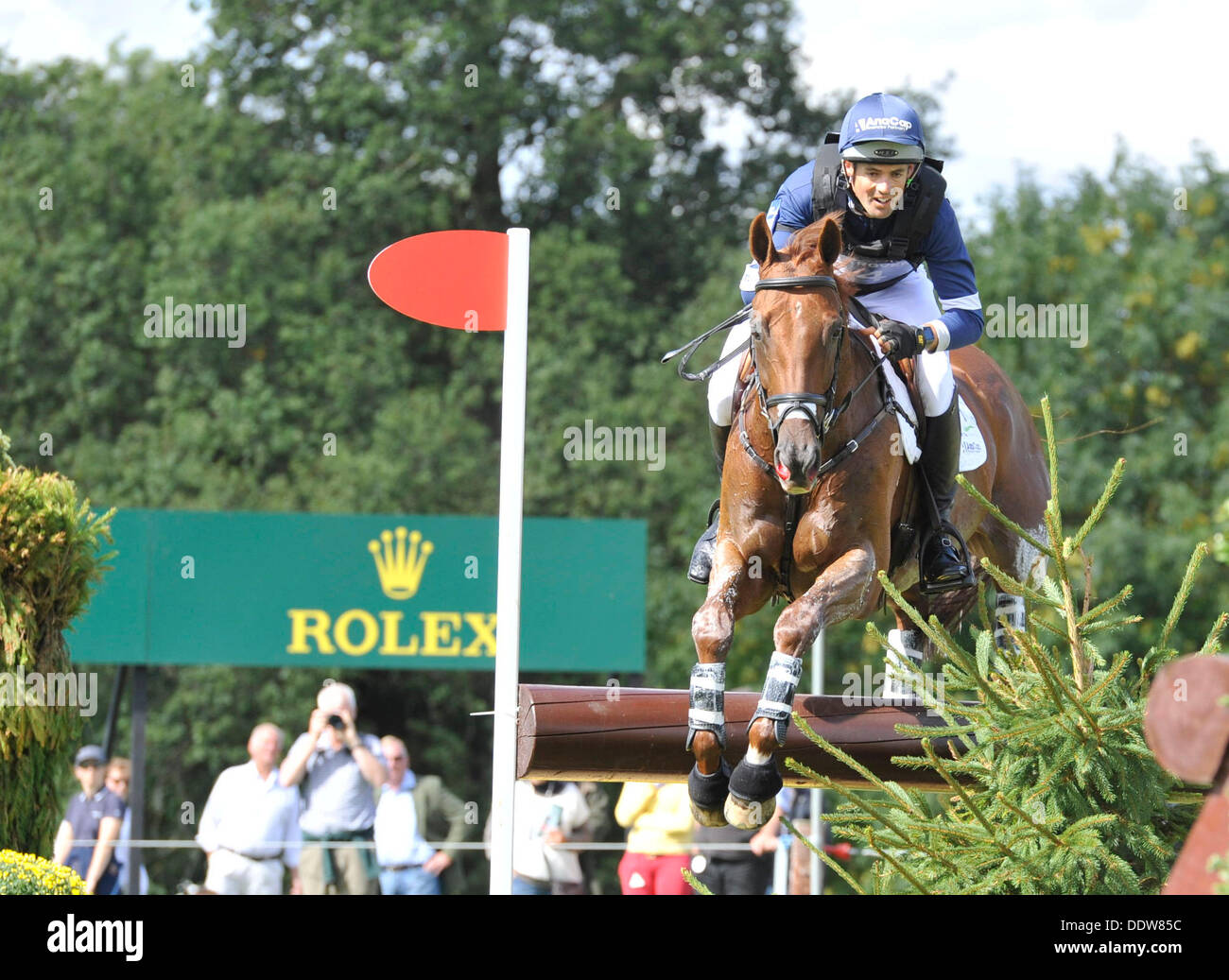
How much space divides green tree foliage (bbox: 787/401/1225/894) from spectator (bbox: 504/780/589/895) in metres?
5.07

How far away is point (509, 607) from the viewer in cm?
379

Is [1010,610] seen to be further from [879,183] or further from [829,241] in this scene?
[829,241]

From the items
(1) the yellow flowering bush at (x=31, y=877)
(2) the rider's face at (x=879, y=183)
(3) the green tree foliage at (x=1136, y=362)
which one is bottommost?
(1) the yellow flowering bush at (x=31, y=877)

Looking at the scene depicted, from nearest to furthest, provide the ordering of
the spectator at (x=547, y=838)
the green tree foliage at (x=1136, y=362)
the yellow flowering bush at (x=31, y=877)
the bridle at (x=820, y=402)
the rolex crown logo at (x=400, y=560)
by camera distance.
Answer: the yellow flowering bush at (x=31, y=877) → the bridle at (x=820, y=402) → the spectator at (x=547, y=838) → the rolex crown logo at (x=400, y=560) → the green tree foliage at (x=1136, y=362)

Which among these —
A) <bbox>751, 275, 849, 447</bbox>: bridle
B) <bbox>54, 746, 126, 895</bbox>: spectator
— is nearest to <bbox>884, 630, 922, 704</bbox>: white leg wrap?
<bbox>751, 275, 849, 447</bbox>: bridle

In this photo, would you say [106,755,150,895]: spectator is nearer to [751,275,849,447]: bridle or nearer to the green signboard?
the green signboard

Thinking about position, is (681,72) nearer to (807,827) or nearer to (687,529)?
(687,529)

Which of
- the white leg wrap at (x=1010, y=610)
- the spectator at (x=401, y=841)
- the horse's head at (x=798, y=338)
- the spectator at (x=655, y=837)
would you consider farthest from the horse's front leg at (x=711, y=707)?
the spectator at (x=401, y=841)

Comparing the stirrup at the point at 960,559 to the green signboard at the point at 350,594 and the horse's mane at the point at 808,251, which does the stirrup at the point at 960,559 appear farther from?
the green signboard at the point at 350,594

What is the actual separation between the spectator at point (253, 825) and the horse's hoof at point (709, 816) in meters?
4.84

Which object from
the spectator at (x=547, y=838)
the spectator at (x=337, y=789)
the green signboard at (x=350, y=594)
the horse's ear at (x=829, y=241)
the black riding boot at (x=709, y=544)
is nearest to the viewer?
the horse's ear at (x=829, y=241)

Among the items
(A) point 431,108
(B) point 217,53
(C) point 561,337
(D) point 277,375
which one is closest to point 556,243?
(C) point 561,337

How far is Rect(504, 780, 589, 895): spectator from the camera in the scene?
861cm

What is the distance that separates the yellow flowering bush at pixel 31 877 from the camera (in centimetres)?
388
